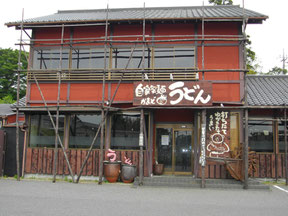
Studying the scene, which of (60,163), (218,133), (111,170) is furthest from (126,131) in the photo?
(218,133)

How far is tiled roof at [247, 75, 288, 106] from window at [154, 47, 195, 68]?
299 cm

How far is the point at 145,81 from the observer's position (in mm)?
11258

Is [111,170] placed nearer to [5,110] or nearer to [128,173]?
[128,173]

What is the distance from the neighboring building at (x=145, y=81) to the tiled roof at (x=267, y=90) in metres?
0.15

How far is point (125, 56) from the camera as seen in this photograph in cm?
1241

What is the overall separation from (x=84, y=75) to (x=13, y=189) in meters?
5.31

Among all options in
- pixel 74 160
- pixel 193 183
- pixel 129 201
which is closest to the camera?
pixel 129 201

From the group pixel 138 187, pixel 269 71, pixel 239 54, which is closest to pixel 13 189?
pixel 138 187

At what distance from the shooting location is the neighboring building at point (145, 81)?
450 inches

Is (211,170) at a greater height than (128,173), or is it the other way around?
(211,170)

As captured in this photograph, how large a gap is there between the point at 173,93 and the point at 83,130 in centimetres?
426

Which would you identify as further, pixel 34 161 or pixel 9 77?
pixel 9 77

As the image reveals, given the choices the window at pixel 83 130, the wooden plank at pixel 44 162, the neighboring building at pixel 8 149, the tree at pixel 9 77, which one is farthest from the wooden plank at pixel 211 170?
the tree at pixel 9 77

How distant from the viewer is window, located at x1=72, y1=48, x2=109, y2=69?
1255 centimetres
